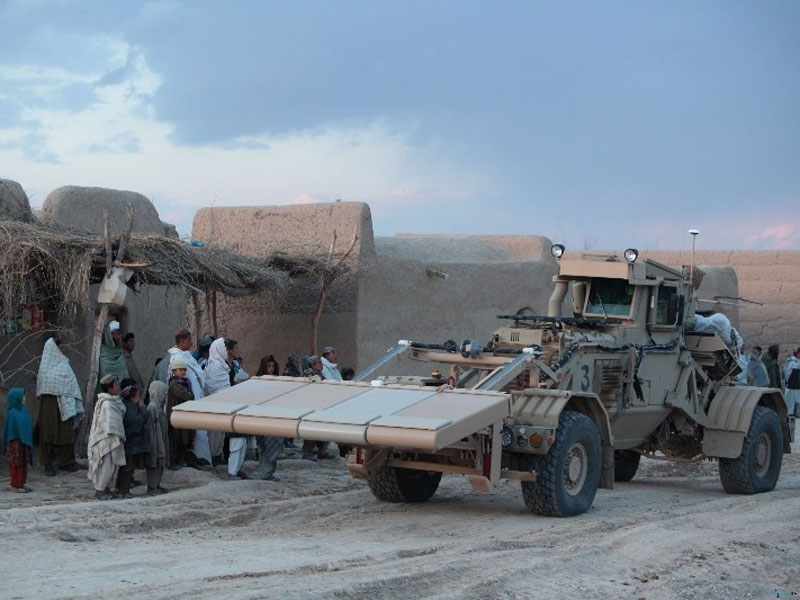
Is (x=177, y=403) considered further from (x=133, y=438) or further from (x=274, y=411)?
(x=274, y=411)

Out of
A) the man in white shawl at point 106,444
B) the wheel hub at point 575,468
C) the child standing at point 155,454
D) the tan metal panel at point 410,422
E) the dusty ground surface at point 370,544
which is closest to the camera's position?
the dusty ground surface at point 370,544

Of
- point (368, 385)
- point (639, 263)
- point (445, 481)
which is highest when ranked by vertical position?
point (639, 263)

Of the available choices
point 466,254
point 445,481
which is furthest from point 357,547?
point 466,254

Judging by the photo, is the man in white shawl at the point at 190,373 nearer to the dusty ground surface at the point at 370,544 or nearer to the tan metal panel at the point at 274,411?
the dusty ground surface at the point at 370,544

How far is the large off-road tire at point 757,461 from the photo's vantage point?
40.8ft

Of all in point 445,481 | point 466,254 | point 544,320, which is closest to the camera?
point 544,320

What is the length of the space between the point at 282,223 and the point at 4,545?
895cm

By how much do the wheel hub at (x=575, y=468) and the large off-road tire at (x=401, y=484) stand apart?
1487 millimetres

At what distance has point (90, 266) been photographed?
38.6 feet

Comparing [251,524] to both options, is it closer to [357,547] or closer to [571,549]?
[357,547]

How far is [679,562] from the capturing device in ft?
27.3

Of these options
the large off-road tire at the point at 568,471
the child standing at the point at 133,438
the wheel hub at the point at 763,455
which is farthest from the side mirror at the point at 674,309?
the child standing at the point at 133,438

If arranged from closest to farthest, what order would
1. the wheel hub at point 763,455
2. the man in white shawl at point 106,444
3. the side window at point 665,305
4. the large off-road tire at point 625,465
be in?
the man in white shawl at point 106,444 → the side window at point 665,305 → the wheel hub at point 763,455 → the large off-road tire at point 625,465

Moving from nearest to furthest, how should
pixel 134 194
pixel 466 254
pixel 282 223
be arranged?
pixel 134 194, pixel 282 223, pixel 466 254
